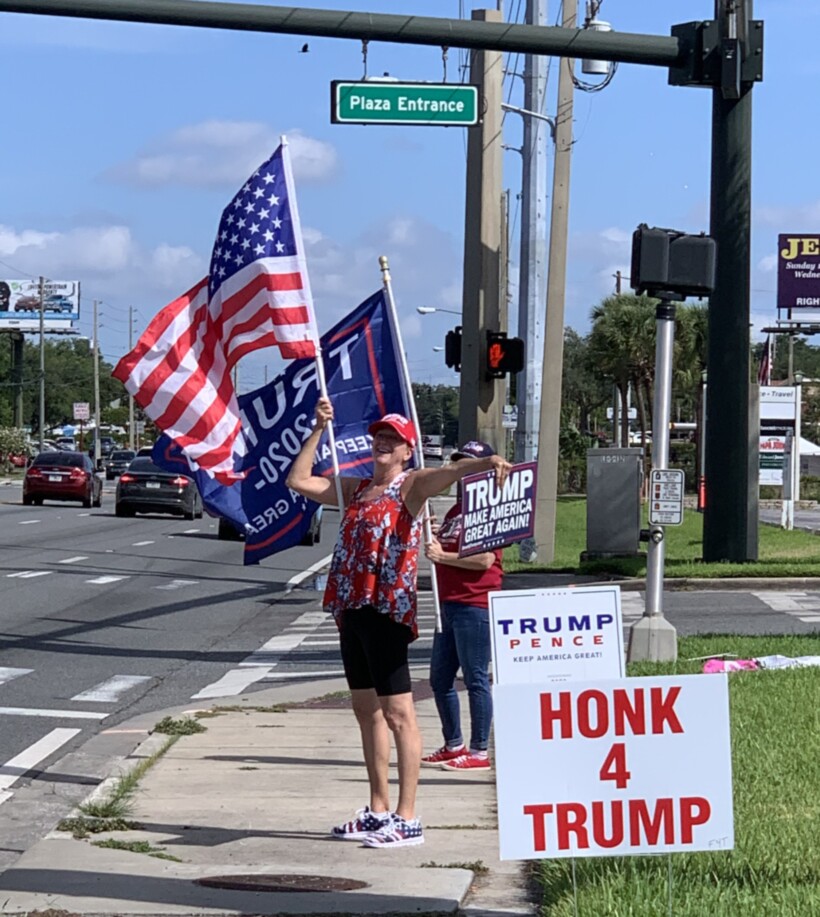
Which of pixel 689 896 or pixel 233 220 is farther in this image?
pixel 233 220

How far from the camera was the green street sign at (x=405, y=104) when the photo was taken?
635 inches

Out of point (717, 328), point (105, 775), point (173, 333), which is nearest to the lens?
point (105, 775)

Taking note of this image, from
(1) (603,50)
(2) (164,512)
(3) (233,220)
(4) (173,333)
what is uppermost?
(1) (603,50)

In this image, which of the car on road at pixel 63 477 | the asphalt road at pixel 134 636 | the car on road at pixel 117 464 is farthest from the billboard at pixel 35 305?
the asphalt road at pixel 134 636

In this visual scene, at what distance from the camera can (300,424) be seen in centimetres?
1070

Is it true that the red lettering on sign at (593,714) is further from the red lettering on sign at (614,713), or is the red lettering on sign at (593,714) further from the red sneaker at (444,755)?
the red sneaker at (444,755)

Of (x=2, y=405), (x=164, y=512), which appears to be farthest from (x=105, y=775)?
(x=2, y=405)

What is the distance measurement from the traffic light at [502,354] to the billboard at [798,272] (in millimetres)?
65636

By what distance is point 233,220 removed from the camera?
32.3ft

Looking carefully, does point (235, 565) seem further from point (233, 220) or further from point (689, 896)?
point (689, 896)

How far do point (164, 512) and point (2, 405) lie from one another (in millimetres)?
91804

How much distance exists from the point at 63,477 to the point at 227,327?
40.8m

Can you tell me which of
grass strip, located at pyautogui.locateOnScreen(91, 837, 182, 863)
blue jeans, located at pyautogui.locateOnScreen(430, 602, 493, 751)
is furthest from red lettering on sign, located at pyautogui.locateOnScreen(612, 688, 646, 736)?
blue jeans, located at pyautogui.locateOnScreen(430, 602, 493, 751)

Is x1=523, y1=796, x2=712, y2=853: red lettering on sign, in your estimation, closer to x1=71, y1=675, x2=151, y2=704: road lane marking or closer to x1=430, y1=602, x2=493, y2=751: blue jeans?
x1=430, y1=602, x2=493, y2=751: blue jeans
